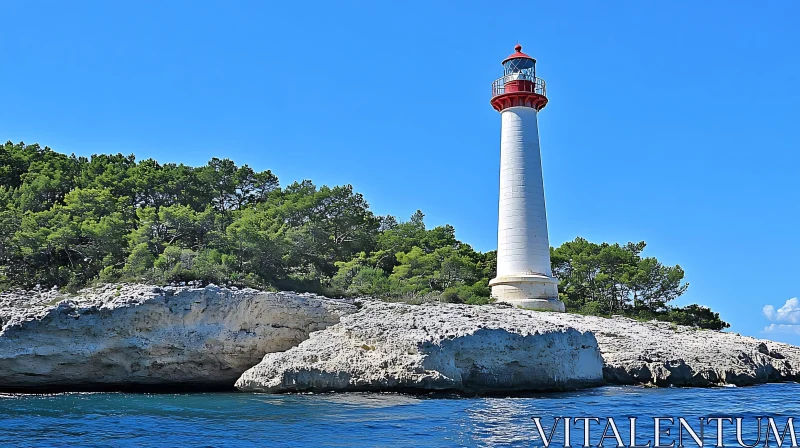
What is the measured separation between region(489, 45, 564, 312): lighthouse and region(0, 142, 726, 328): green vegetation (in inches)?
66.0

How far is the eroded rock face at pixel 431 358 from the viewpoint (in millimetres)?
16344

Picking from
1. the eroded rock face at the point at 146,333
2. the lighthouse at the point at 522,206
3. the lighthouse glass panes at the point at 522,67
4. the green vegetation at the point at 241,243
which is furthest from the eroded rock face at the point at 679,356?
the lighthouse glass panes at the point at 522,67

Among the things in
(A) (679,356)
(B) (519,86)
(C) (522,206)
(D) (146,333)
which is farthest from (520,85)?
(D) (146,333)

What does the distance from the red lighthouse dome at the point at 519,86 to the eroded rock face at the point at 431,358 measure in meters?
11.0

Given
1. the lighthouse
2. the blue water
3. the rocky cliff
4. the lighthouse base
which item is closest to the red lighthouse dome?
the lighthouse

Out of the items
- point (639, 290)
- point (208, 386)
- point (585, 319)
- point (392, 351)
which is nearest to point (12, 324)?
point (208, 386)

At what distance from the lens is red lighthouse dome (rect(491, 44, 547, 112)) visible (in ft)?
86.4

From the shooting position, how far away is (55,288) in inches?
769

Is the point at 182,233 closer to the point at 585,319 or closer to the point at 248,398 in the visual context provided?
the point at 248,398

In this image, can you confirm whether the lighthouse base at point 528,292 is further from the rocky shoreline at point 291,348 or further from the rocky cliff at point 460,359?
the rocky shoreline at point 291,348

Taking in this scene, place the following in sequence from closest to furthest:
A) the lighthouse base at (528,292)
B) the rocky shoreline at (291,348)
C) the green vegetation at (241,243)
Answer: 1. the rocky shoreline at (291,348)
2. the green vegetation at (241,243)
3. the lighthouse base at (528,292)

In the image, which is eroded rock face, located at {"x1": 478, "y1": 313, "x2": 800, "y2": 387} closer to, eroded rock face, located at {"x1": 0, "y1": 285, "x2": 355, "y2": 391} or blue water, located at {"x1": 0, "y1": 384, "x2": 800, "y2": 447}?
blue water, located at {"x1": 0, "y1": 384, "x2": 800, "y2": 447}

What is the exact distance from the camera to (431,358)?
1622cm

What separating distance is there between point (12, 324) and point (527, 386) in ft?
41.3
